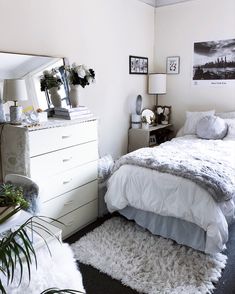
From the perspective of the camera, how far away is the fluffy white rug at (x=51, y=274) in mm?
1266

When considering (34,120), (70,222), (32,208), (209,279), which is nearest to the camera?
(32,208)

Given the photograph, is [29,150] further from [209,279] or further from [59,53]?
[209,279]

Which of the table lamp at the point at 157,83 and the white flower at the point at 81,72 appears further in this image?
the table lamp at the point at 157,83

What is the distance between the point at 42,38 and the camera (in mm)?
2762

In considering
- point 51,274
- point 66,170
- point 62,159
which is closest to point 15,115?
point 62,159

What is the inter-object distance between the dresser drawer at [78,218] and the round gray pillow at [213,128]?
1653 millimetres

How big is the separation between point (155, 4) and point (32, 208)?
369cm

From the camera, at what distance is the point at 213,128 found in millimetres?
3547

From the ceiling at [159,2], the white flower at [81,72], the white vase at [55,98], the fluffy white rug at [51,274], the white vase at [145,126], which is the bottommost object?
the fluffy white rug at [51,274]

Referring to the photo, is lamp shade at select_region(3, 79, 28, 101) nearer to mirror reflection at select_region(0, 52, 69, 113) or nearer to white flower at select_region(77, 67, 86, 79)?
mirror reflection at select_region(0, 52, 69, 113)

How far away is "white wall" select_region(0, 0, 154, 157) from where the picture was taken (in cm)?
258

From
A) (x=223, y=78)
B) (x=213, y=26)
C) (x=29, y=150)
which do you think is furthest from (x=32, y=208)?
(x=213, y=26)

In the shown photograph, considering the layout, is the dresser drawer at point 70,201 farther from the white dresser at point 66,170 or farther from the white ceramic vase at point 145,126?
the white ceramic vase at point 145,126

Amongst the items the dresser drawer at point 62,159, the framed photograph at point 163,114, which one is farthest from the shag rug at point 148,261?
the framed photograph at point 163,114
